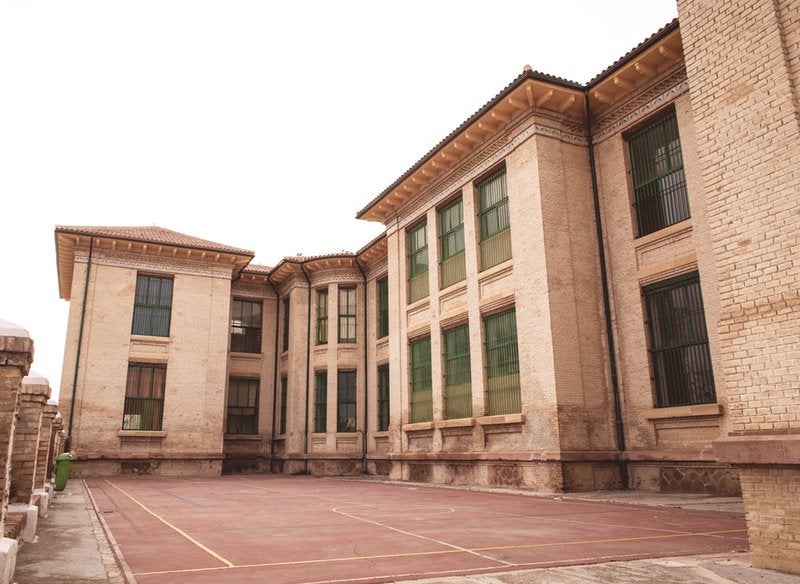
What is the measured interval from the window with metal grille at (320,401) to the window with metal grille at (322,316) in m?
1.52

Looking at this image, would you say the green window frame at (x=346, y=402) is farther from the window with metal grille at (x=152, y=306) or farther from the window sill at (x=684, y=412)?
the window sill at (x=684, y=412)

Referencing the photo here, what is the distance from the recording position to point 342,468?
2581 cm

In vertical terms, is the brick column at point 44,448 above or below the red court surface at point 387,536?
above

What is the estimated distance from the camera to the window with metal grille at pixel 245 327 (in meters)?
30.3

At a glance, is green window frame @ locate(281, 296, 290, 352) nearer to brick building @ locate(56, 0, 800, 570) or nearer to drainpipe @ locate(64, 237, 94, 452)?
brick building @ locate(56, 0, 800, 570)

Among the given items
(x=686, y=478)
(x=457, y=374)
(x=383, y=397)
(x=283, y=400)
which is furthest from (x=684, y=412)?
(x=283, y=400)

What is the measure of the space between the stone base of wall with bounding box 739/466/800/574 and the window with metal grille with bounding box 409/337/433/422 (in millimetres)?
14234

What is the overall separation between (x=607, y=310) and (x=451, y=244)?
5910 millimetres

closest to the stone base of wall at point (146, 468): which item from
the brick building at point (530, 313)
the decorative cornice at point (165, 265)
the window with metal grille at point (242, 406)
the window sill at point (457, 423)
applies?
the brick building at point (530, 313)

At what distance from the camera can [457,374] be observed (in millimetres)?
18625

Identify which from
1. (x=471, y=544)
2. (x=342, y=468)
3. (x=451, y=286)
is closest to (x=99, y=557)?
(x=471, y=544)

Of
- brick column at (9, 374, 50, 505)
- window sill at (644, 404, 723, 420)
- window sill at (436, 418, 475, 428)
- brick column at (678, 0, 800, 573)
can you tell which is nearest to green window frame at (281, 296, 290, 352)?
window sill at (436, 418, 475, 428)

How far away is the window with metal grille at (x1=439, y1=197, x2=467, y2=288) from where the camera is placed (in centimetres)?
1922

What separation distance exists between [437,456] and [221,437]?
12.1 m
